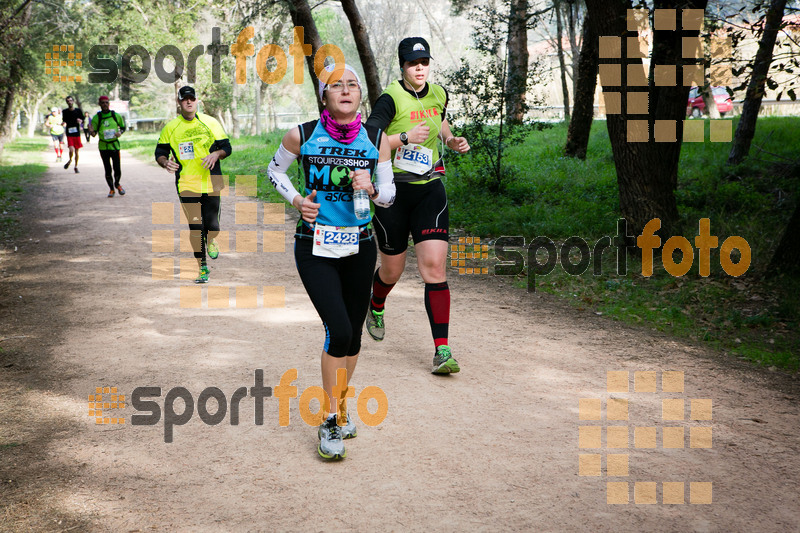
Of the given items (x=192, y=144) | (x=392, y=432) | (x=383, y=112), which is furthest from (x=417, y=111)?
(x=192, y=144)

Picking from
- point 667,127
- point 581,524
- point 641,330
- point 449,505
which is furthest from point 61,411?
point 667,127

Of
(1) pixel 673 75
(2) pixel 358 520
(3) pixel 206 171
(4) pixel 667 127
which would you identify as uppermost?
(1) pixel 673 75

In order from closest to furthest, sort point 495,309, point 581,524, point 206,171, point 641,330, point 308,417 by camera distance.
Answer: point 581,524, point 308,417, point 641,330, point 495,309, point 206,171

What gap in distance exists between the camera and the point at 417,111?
5.54 meters

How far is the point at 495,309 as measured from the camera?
7898 mm

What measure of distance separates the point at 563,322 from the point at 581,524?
408 centimetres

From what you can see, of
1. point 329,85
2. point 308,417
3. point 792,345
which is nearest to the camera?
point 329,85

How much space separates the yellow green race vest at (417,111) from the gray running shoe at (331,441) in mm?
2273

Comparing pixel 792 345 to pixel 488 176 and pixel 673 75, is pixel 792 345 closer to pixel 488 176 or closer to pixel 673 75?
pixel 673 75

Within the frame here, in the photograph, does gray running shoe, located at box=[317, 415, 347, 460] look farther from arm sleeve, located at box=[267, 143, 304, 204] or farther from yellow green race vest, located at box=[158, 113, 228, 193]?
yellow green race vest, located at box=[158, 113, 228, 193]

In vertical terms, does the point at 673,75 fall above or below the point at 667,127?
above

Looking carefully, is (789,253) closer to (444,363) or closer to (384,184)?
(444,363)

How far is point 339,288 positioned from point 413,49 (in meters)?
2.22

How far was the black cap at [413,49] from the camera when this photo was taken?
5.32 metres
